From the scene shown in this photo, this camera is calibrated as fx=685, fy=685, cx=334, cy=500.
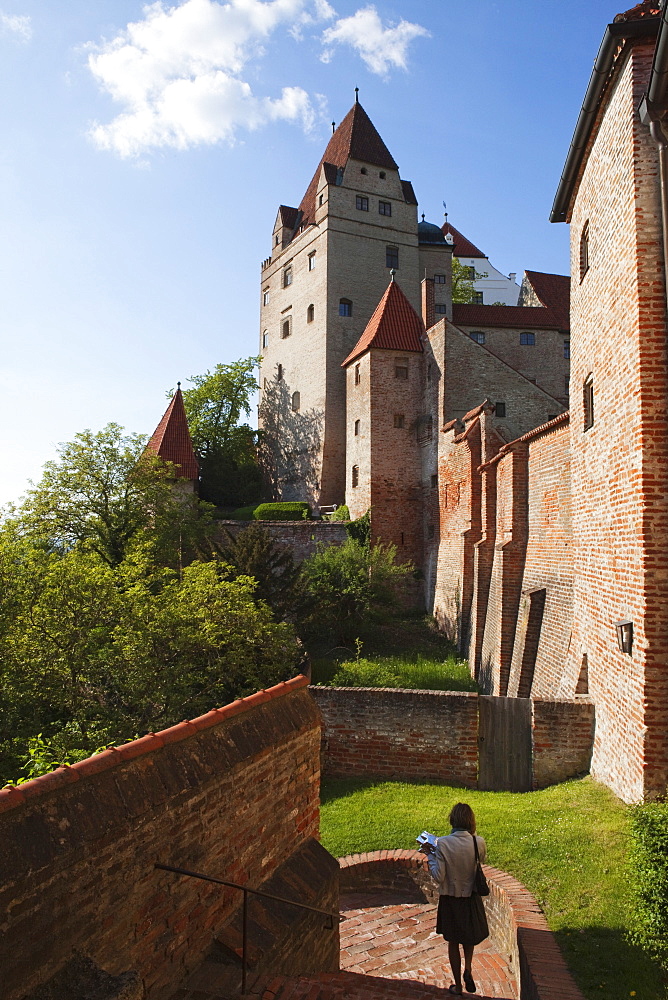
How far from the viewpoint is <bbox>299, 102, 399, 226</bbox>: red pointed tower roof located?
38938mm

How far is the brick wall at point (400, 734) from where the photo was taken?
11414 millimetres

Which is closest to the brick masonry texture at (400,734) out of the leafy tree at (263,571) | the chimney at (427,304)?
the leafy tree at (263,571)

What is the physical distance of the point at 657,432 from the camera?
23.9 feet

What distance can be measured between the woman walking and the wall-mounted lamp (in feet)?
9.34

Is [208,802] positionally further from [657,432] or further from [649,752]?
[657,432]

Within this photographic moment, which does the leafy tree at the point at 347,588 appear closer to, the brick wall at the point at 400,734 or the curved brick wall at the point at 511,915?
the brick wall at the point at 400,734

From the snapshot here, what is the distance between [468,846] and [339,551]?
19456 millimetres

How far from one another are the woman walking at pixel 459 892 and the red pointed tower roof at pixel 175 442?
93.8 ft

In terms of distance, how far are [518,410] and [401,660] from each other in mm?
12577

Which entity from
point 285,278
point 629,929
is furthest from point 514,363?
point 629,929

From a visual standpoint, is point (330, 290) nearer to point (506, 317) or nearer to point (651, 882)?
point (506, 317)

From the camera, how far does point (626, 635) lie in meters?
7.57

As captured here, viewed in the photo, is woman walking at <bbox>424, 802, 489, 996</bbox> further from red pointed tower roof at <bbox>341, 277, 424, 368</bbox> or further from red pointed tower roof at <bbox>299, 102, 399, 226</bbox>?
red pointed tower roof at <bbox>299, 102, 399, 226</bbox>

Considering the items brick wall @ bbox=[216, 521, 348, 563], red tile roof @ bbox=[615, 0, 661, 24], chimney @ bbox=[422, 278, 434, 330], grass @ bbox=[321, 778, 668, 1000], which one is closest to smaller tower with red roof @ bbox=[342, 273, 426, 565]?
chimney @ bbox=[422, 278, 434, 330]
